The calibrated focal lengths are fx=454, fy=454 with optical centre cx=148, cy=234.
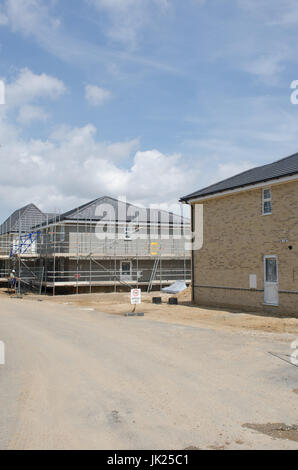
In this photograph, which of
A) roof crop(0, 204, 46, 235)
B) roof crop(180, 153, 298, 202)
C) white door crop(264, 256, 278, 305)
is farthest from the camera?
roof crop(0, 204, 46, 235)

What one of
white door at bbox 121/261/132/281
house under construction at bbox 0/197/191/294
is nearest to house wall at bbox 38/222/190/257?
house under construction at bbox 0/197/191/294

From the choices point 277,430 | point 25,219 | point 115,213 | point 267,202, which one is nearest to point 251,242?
point 267,202

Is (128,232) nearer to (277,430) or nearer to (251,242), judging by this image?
(251,242)

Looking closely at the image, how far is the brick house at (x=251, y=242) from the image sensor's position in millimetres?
18047

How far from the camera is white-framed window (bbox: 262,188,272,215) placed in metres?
19.2

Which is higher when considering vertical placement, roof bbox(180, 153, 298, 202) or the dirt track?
roof bbox(180, 153, 298, 202)

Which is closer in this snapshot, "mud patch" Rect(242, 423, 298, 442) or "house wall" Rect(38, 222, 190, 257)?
"mud patch" Rect(242, 423, 298, 442)

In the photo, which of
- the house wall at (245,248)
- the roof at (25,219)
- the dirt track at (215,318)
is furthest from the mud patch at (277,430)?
the roof at (25,219)

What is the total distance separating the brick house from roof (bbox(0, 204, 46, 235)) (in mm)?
25628

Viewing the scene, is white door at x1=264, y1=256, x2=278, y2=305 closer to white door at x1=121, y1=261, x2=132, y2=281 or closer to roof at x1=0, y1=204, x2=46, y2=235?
white door at x1=121, y1=261, x2=132, y2=281

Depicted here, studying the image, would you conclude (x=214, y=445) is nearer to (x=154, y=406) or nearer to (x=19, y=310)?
(x=154, y=406)

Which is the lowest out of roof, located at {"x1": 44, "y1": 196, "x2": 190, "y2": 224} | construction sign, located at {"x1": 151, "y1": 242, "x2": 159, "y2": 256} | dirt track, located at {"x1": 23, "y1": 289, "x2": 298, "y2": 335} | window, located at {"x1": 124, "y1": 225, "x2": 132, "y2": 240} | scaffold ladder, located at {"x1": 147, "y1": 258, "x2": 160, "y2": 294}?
dirt track, located at {"x1": 23, "y1": 289, "x2": 298, "y2": 335}
